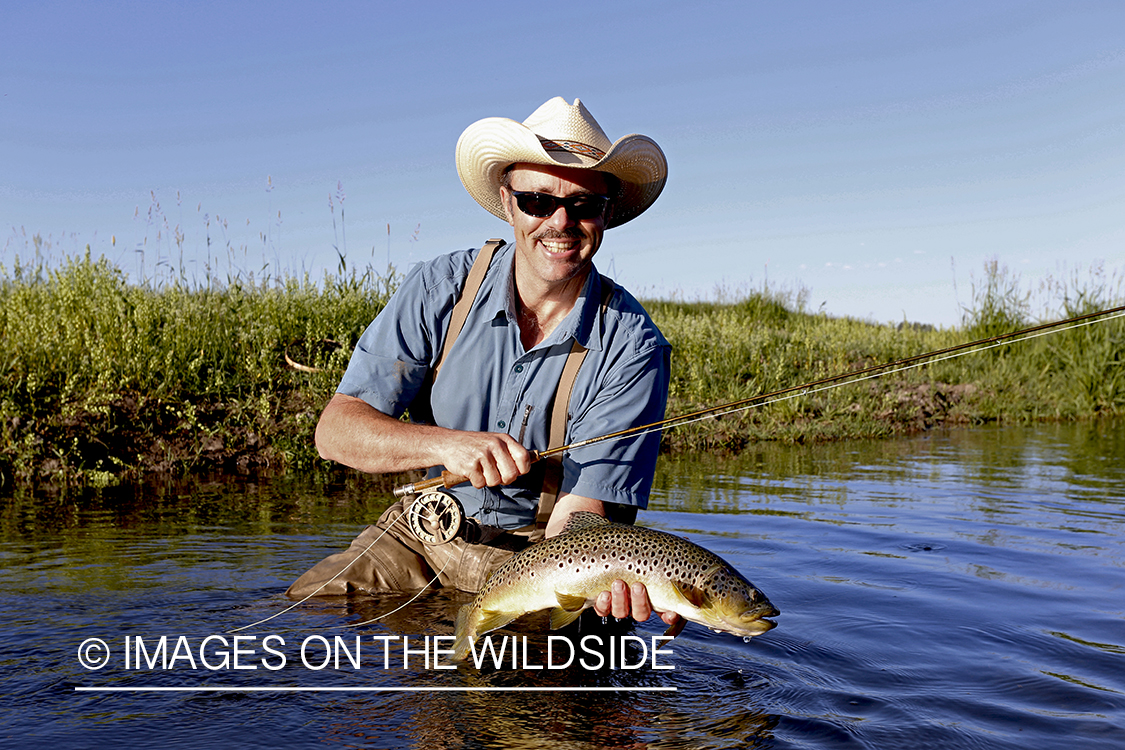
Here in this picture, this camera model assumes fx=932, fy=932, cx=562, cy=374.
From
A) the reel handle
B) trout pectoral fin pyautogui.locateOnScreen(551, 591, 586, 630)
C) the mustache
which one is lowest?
trout pectoral fin pyautogui.locateOnScreen(551, 591, 586, 630)

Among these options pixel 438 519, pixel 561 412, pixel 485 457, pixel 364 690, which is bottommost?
pixel 364 690

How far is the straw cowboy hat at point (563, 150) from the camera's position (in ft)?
13.3

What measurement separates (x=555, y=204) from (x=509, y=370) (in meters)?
0.75

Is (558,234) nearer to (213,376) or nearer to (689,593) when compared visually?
(689,593)

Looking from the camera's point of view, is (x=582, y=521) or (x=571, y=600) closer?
(x=571, y=600)

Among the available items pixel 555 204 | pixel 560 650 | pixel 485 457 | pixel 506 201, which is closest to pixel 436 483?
pixel 485 457

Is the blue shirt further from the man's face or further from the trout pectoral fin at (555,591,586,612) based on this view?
the trout pectoral fin at (555,591,586,612)

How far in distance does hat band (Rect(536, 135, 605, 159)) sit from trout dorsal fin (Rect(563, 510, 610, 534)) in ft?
5.31

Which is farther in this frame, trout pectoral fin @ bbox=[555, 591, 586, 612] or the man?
the man

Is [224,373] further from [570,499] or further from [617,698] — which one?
[617,698]

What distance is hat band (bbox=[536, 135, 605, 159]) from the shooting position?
417 cm

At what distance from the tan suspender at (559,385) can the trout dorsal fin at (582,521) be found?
1.80 feet

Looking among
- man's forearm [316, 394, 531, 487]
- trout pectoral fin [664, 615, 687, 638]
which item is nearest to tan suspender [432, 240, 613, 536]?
man's forearm [316, 394, 531, 487]

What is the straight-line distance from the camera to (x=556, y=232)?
4.03 m
